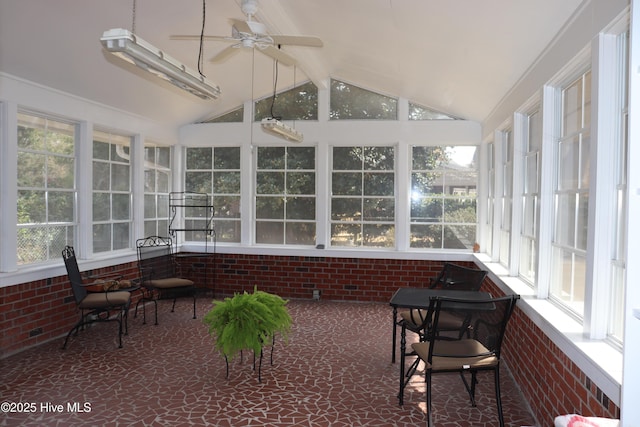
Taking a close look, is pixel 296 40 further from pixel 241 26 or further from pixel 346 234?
pixel 346 234

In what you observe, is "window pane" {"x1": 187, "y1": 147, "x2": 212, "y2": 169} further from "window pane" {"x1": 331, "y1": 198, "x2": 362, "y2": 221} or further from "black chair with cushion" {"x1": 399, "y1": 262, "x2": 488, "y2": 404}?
"black chair with cushion" {"x1": 399, "y1": 262, "x2": 488, "y2": 404}

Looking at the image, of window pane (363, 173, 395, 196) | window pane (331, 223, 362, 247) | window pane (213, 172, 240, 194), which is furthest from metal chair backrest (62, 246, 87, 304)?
window pane (363, 173, 395, 196)

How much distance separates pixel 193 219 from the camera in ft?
26.1

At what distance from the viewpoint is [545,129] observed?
3.51 m

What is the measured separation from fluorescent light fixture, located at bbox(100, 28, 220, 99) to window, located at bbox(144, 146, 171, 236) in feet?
13.2

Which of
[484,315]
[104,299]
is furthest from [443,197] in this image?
[104,299]

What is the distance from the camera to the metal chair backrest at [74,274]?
4.90 metres

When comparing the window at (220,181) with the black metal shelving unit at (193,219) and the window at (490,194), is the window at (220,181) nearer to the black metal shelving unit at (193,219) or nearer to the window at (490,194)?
the black metal shelving unit at (193,219)

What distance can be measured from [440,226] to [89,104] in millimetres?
5116

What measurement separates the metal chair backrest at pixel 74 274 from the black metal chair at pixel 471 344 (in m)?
3.56

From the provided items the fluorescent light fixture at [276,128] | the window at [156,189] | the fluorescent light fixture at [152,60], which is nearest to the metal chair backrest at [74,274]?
the window at [156,189]

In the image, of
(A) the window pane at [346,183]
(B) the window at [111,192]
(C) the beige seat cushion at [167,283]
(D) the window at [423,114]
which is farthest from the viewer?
(A) the window pane at [346,183]

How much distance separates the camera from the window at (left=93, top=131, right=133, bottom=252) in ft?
19.8

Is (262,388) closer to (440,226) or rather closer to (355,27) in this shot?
(355,27)
